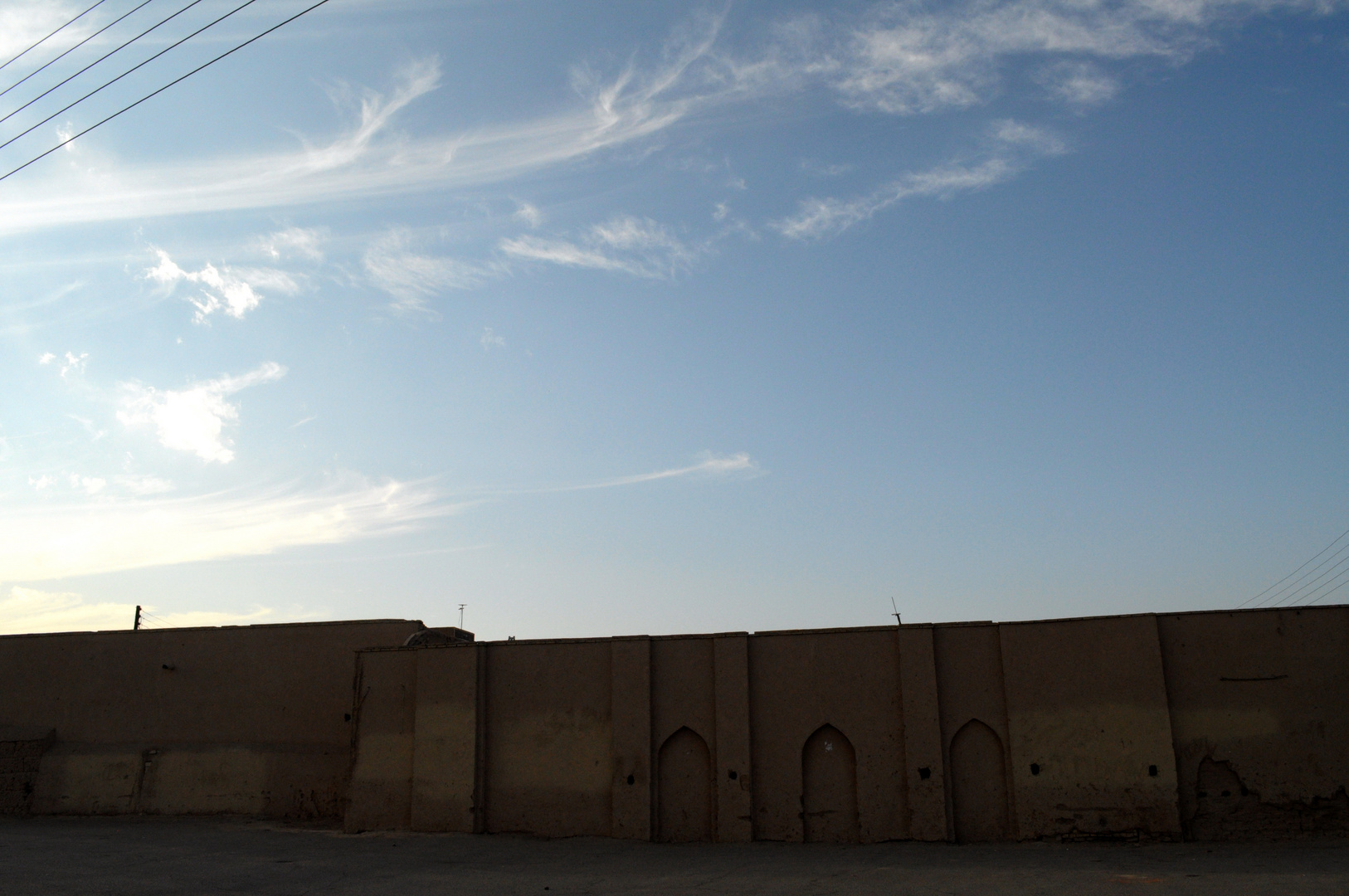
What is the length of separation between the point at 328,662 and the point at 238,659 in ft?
7.41

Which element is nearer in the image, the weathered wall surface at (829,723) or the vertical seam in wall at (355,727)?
the weathered wall surface at (829,723)

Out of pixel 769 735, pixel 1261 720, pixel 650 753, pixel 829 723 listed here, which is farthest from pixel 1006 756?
pixel 650 753

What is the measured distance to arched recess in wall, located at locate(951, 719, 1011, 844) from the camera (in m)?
15.1

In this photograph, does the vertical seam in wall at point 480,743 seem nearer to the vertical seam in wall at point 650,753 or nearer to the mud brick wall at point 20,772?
the vertical seam in wall at point 650,753

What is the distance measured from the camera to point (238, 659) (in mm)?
21078

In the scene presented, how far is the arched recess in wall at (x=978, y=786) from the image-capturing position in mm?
15141

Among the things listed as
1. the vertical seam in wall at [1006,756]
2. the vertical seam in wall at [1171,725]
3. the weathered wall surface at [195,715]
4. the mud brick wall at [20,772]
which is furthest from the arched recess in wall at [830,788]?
the mud brick wall at [20,772]

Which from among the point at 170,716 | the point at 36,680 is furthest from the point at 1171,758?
the point at 36,680

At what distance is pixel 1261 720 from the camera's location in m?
14.3

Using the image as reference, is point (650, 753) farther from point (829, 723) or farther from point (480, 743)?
point (480, 743)

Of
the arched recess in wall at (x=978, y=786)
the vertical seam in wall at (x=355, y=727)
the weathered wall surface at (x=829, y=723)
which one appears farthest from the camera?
the vertical seam in wall at (x=355, y=727)

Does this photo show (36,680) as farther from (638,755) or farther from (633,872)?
(633,872)

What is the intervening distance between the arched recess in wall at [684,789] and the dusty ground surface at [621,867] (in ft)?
1.75

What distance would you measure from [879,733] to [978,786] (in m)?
1.68
